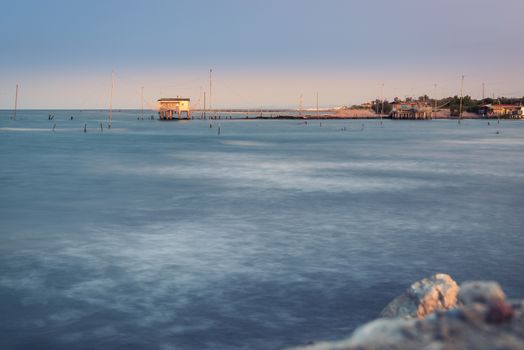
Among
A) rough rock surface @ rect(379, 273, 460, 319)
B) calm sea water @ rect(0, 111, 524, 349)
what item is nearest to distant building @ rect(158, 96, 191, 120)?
calm sea water @ rect(0, 111, 524, 349)

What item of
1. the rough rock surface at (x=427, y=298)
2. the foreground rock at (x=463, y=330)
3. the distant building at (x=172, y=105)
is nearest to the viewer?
the foreground rock at (x=463, y=330)

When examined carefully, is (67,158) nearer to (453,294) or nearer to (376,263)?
(376,263)

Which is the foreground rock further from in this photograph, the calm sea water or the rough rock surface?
the calm sea water

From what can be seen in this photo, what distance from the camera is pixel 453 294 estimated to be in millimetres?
8828

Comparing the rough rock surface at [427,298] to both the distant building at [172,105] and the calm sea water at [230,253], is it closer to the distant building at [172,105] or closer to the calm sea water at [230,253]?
the calm sea water at [230,253]

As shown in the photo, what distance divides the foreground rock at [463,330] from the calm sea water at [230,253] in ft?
23.3

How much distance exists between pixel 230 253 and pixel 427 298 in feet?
26.4

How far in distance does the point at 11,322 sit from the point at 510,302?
385 inches

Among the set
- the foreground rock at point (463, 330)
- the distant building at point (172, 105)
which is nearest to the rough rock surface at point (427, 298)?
the foreground rock at point (463, 330)

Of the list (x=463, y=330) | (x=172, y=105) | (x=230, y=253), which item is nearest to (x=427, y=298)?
(x=463, y=330)

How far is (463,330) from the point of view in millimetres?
3098

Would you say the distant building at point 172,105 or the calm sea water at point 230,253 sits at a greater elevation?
the distant building at point 172,105

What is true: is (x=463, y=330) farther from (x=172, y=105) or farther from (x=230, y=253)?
(x=172, y=105)

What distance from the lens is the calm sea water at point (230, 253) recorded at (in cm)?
1096
